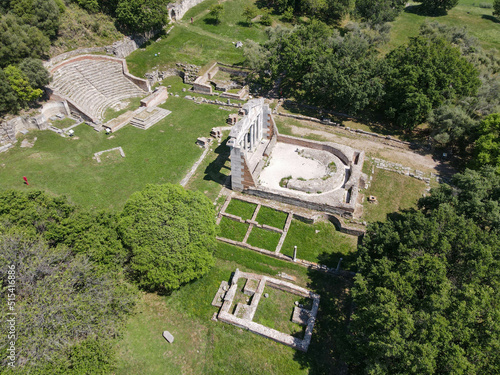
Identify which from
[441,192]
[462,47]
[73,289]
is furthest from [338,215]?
[462,47]

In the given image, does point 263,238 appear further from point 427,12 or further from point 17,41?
point 427,12

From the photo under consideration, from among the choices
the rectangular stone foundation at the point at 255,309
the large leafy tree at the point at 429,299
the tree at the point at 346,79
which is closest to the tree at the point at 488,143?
the tree at the point at 346,79

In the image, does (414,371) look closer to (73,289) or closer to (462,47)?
(73,289)

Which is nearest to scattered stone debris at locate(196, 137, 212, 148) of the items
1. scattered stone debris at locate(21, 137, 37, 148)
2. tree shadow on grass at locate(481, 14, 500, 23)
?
scattered stone debris at locate(21, 137, 37, 148)

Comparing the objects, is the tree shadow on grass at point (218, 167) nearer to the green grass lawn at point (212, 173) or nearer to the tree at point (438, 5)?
the green grass lawn at point (212, 173)

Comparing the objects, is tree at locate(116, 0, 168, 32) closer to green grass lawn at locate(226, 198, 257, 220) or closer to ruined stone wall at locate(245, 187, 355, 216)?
ruined stone wall at locate(245, 187, 355, 216)

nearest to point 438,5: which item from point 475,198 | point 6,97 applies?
point 475,198
